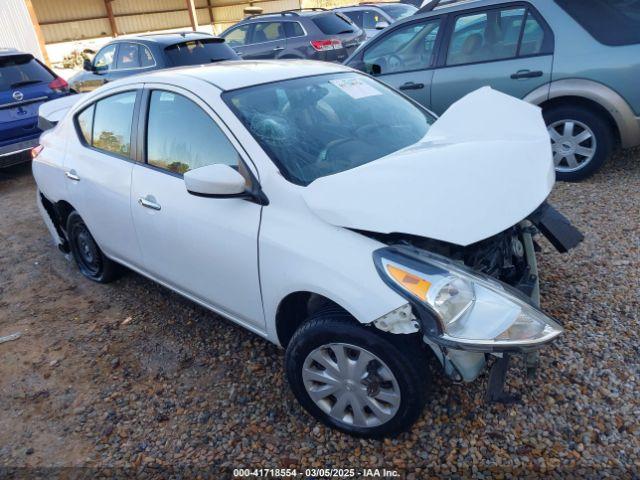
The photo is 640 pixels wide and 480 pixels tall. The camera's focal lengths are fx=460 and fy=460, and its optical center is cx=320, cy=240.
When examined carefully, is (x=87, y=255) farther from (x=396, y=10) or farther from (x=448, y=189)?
(x=396, y=10)

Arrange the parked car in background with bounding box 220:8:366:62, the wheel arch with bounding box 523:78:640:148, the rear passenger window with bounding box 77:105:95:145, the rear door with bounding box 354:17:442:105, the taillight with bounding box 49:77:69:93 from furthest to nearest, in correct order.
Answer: the parked car in background with bounding box 220:8:366:62, the taillight with bounding box 49:77:69:93, the rear door with bounding box 354:17:442:105, the wheel arch with bounding box 523:78:640:148, the rear passenger window with bounding box 77:105:95:145

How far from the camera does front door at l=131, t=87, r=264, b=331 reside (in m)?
2.36

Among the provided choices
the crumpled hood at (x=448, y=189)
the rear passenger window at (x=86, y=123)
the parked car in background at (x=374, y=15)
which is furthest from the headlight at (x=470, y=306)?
the parked car in background at (x=374, y=15)

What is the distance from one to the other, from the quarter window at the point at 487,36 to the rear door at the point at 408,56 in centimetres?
24

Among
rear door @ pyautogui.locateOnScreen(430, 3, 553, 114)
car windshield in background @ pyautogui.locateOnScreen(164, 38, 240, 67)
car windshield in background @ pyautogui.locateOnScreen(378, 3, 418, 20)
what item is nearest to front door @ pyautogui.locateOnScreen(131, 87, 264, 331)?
rear door @ pyautogui.locateOnScreen(430, 3, 553, 114)

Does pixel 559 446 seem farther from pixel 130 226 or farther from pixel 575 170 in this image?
pixel 575 170

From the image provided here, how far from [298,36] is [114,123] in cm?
770

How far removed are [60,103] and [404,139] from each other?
4.04 metres

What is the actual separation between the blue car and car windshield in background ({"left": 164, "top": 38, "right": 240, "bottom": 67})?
1802 mm

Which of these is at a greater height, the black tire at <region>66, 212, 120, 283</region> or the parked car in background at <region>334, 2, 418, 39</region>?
the parked car in background at <region>334, 2, 418, 39</region>

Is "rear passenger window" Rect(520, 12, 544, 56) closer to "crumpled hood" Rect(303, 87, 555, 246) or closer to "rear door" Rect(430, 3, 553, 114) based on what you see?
"rear door" Rect(430, 3, 553, 114)

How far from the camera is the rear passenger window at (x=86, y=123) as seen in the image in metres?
3.45

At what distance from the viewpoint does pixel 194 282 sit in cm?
272

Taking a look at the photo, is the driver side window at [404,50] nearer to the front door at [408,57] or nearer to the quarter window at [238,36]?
the front door at [408,57]
